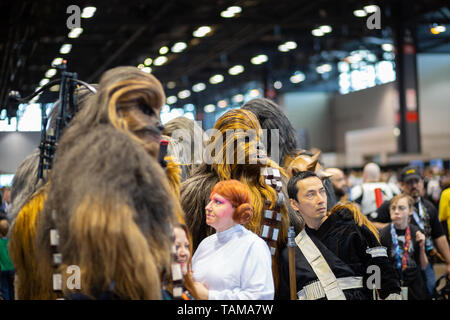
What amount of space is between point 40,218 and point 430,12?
1895 centimetres

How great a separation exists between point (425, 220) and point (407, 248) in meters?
0.77

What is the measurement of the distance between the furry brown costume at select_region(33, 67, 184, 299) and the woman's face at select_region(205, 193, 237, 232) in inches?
29.6

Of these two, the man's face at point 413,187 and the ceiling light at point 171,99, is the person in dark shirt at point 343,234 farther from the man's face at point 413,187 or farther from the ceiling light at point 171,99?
the man's face at point 413,187

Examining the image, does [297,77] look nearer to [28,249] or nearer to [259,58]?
[259,58]

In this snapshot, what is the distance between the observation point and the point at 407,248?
19.2 ft

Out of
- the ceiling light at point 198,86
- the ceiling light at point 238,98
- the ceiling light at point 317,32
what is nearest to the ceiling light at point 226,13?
the ceiling light at point 317,32

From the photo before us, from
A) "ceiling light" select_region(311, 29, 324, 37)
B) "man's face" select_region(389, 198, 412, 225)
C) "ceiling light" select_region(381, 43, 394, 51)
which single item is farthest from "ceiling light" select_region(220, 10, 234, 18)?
"ceiling light" select_region(381, 43, 394, 51)

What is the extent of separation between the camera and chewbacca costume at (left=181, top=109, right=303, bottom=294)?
12.0ft

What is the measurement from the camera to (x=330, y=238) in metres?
3.53

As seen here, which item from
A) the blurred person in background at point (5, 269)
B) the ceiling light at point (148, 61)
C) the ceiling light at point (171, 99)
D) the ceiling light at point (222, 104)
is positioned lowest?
the blurred person in background at point (5, 269)

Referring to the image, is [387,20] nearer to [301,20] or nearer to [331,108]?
[301,20]

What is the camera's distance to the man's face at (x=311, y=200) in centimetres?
356

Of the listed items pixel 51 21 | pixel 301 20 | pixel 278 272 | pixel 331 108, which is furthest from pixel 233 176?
pixel 331 108

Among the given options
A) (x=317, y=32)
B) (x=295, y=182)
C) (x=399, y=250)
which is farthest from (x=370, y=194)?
(x=317, y=32)
